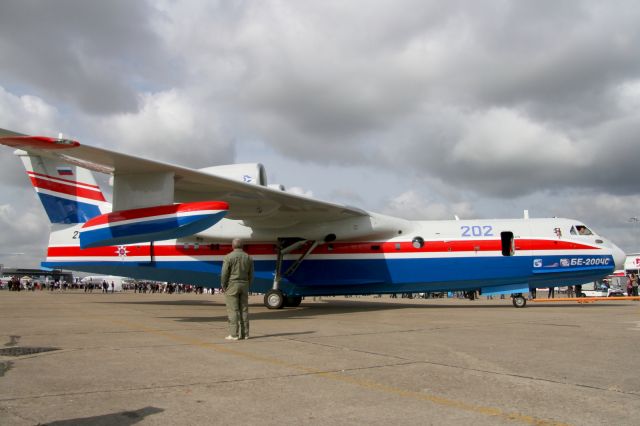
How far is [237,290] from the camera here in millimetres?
7691

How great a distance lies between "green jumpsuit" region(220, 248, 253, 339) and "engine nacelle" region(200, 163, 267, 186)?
5.83 metres

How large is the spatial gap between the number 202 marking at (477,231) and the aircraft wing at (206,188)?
3.32 m

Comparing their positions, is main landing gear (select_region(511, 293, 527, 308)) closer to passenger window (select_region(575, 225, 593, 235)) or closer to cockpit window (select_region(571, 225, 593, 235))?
cockpit window (select_region(571, 225, 593, 235))

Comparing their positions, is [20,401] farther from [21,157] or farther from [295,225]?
[21,157]

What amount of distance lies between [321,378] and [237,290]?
3.36 m

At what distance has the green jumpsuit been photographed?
297 inches

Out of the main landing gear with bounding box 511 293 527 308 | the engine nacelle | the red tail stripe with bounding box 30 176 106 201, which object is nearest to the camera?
the engine nacelle

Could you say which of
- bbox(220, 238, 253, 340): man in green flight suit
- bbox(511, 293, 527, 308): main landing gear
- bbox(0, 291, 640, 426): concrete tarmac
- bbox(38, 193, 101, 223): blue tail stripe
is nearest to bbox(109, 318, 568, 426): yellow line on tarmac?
bbox(0, 291, 640, 426): concrete tarmac

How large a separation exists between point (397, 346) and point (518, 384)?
241cm

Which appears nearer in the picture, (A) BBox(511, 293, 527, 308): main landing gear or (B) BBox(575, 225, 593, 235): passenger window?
(B) BBox(575, 225, 593, 235): passenger window

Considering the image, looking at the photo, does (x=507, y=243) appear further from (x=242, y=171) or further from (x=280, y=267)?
(x=242, y=171)

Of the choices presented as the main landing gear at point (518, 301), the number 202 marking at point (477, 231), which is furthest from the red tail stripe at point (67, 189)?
the main landing gear at point (518, 301)

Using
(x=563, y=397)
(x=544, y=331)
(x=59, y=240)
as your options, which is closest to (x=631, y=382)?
(x=563, y=397)

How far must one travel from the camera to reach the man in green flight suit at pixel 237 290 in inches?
297
